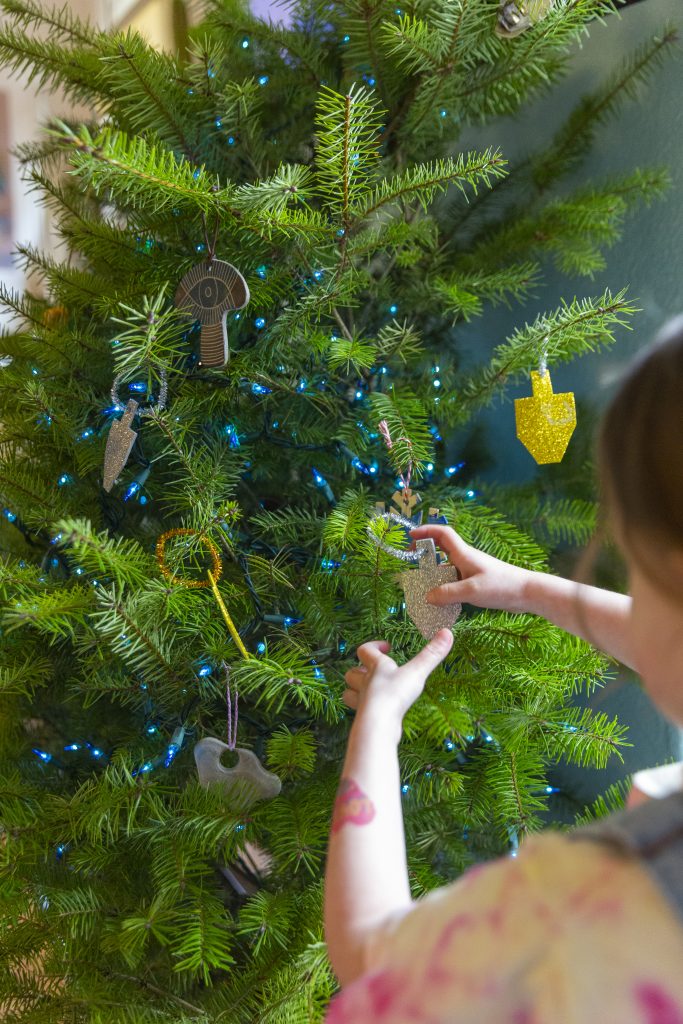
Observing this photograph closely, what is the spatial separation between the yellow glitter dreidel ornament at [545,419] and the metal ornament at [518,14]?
0.25m

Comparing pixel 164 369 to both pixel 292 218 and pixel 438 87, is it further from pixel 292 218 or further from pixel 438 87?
pixel 438 87

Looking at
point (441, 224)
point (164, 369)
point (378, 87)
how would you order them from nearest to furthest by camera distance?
point (164, 369), point (378, 87), point (441, 224)

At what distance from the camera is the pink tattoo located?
408mm

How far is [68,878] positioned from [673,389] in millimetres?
575

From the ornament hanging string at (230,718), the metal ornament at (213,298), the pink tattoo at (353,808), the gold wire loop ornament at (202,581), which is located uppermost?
the metal ornament at (213,298)

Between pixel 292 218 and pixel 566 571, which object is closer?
pixel 292 218

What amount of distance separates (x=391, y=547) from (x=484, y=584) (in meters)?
0.07

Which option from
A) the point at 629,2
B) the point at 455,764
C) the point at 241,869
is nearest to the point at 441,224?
the point at 629,2

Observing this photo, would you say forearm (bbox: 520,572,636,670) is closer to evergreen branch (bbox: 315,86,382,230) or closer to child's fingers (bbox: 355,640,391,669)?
child's fingers (bbox: 355,640,391,669)

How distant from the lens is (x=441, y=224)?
0.80m

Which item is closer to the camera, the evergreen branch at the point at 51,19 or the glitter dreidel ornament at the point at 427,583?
the glitter dreidel ornament at the point at 427,583

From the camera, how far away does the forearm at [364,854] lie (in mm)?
376

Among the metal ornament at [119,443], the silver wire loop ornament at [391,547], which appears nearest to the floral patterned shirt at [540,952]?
the silver wire loop ornament at [391,547]

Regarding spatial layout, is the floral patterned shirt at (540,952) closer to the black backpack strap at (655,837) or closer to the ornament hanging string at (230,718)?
the black backpack strap at (655,837)
